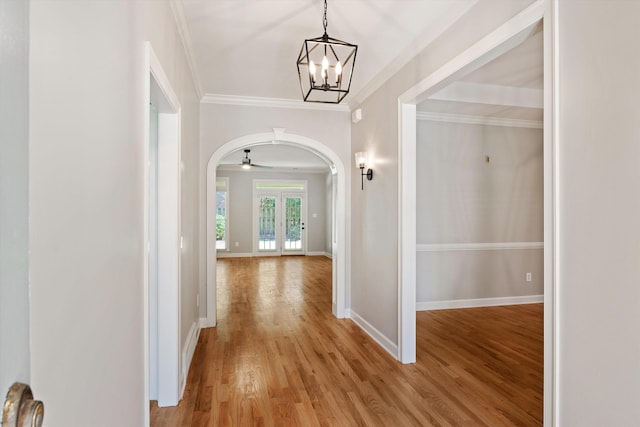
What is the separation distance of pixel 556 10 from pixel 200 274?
399cm

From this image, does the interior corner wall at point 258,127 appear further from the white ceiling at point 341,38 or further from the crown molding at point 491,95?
the crown molding at point 491,95

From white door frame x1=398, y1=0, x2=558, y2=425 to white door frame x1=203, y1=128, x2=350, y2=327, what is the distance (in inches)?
56.1

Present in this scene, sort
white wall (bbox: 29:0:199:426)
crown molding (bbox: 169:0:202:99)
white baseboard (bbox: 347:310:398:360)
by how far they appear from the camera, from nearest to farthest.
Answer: white wall (bbox: 29:0:199:426)
crown molding (bbox: 169:0:202:99)
white baseboard (bbox: 347:310:398:360)

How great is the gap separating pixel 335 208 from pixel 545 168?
10.4ft

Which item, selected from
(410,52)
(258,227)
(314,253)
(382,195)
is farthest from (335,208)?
(314,253)

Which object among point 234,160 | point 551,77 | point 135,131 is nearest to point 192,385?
point 135,131

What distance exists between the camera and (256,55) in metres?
3.30

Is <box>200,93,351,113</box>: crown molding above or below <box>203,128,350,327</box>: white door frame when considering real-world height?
Result: above

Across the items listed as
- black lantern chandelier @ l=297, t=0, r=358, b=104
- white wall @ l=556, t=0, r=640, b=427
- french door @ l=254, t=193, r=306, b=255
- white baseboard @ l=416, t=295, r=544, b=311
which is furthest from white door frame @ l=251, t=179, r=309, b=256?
white wall @ l=556, t=0, r=640, b=427

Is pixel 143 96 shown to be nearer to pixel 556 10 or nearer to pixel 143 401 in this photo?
pixel 143 401

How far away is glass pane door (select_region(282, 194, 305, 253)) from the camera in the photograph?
38.4 feet

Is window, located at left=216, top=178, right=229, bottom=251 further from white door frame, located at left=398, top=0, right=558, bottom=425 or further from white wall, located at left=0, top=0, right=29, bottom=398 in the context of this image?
white wall, located at left=0, top=0, right=29, bottom=398

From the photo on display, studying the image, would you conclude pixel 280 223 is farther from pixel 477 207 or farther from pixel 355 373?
pixel 355 373

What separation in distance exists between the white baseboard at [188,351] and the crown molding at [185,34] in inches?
98.2
